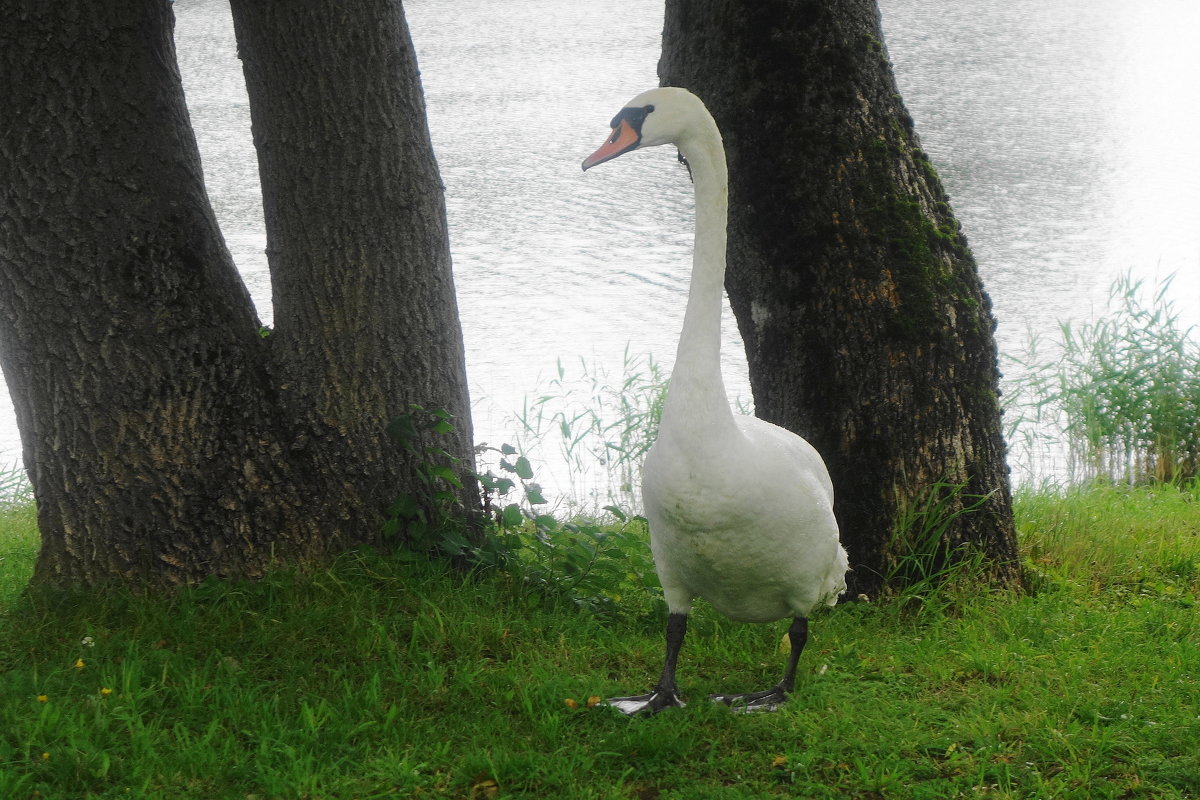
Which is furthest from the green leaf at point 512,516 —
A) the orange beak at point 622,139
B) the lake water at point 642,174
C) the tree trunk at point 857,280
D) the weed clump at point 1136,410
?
the weed clump at point 1136,410

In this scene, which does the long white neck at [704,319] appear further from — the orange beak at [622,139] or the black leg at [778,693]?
the black leg at [778,693]

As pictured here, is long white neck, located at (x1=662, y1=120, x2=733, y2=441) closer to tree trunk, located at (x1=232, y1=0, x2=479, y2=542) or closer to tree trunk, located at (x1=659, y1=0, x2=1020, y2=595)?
tree trunk, located at (x1=659, y1=0, x2=1020, y2=595)

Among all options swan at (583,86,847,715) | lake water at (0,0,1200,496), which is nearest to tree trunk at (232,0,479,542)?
swan at (583,86,847,715)

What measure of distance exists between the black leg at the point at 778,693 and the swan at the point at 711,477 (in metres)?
0.02

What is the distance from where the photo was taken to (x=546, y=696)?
12.4ft

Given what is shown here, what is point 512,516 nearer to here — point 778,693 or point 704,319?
point 778,693

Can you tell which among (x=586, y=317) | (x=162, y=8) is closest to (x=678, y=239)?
(x=586, y=317)

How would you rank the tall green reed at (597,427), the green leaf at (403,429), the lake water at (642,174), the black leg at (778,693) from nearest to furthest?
1. the black leg at (778,693)
2. the green leaf at (403,429)
3. the tall green reed at (597,427)
4. the lake water at (642,174)

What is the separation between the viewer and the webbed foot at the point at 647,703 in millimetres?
3709

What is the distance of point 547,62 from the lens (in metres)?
20.7

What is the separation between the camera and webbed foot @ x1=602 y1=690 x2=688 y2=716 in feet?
12.2

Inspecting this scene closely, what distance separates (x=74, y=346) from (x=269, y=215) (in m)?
0.84

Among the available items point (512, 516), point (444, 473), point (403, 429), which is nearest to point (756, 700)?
point (512, 516)

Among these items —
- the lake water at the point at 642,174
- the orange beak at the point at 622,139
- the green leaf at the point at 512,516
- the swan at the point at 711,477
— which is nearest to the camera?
the swan at the point at 711,477
